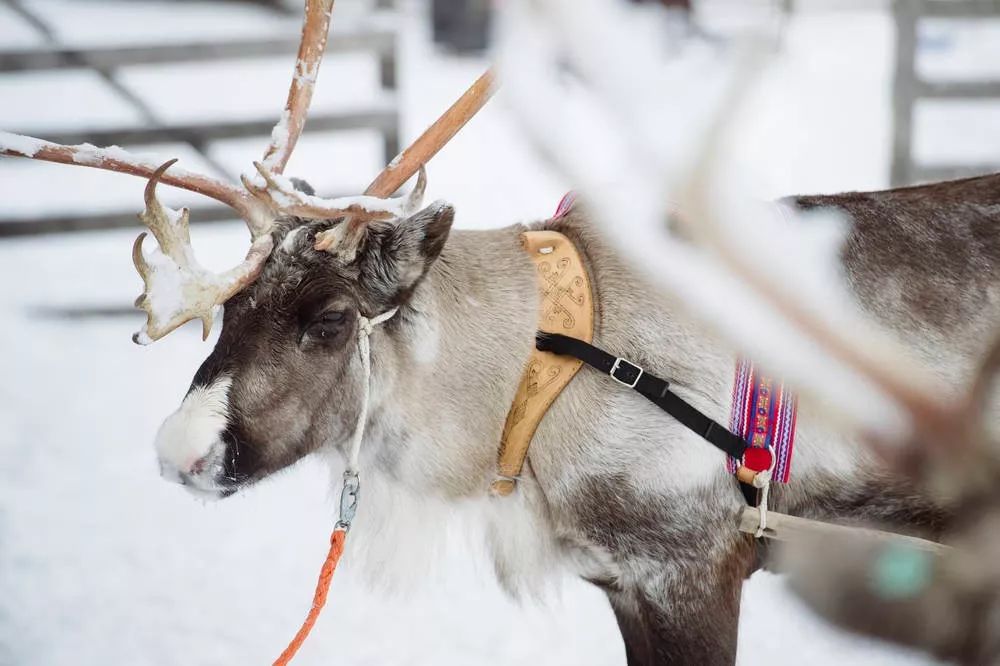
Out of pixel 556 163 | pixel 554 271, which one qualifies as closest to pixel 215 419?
pixel 554 271

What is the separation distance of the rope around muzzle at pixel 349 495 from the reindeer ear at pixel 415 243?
0.33 feet

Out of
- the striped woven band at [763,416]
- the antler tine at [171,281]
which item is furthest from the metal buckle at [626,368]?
the antler tine at [171,281]

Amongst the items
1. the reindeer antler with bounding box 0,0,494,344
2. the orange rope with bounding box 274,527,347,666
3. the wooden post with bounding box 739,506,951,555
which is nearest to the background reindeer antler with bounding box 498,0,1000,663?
the wooden post with bounding box 739,506,951,555

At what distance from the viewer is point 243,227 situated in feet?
18.5

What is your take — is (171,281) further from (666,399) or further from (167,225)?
(666,399)

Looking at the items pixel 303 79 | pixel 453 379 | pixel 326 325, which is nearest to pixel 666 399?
pixel 453 379

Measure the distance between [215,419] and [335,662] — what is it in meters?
1.25

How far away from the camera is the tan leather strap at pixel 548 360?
73.4 inches

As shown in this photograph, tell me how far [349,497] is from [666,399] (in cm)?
69

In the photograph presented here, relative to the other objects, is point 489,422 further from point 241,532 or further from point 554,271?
point 241,532

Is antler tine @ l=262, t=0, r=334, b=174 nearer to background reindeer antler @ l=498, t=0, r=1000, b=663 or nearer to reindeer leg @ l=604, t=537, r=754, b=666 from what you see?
reindeer leg @ l=604, t=537, r=754, b=666

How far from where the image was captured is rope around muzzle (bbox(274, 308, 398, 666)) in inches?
71.8

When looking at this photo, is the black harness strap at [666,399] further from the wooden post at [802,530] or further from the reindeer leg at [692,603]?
the reindeer leg at [692,603]

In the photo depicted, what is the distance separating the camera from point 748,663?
2.61 meters
